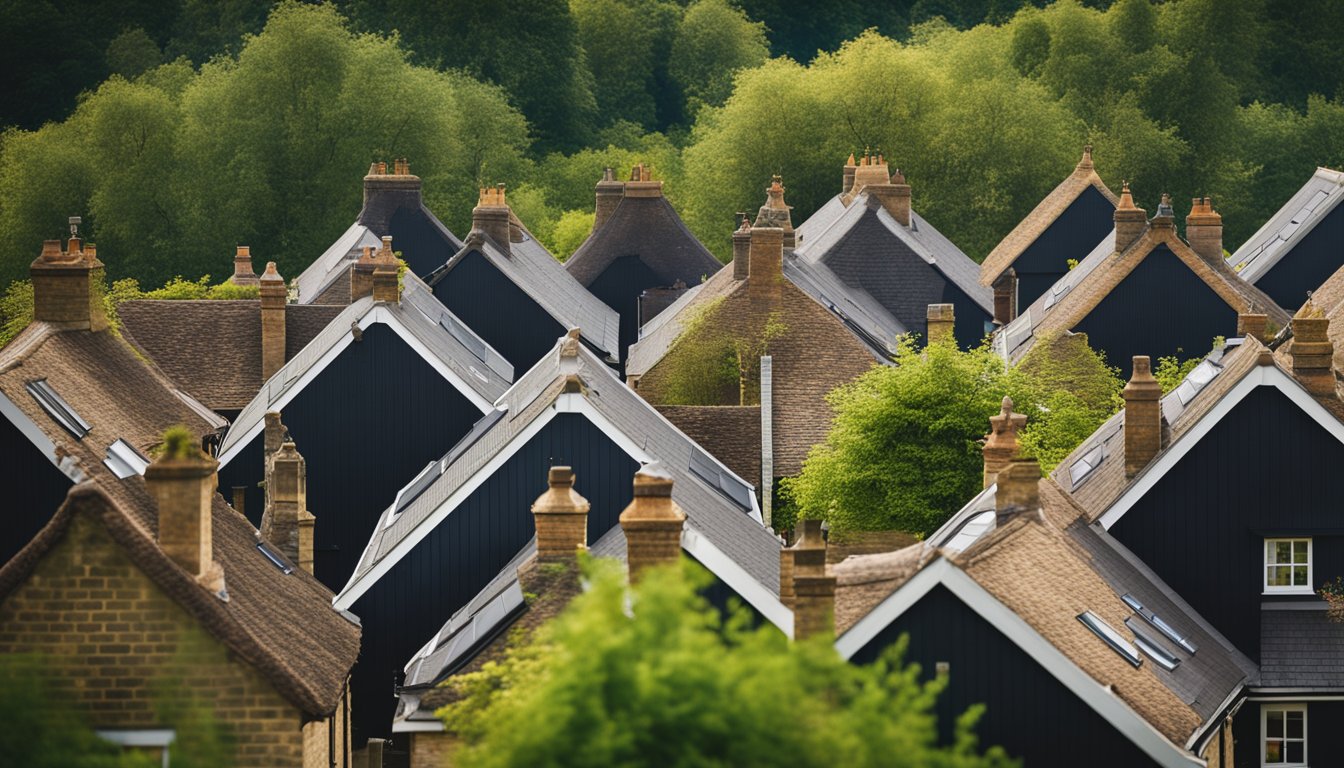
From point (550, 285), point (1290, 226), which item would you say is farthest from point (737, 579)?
point (1290, 226)

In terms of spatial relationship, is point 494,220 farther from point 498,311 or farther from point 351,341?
point 351,341

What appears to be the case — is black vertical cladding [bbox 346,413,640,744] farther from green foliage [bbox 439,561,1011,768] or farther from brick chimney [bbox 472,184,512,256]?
brick chimney [bbox 472,184,512,256]

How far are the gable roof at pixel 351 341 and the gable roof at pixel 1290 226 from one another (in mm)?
24649

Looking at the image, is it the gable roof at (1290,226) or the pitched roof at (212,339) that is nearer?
the pitched roof at (212,339)

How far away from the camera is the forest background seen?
88625mm

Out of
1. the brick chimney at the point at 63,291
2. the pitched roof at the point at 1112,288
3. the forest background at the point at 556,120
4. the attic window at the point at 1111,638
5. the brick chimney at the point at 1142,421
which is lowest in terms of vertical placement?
the attic window at the point at 1111,638

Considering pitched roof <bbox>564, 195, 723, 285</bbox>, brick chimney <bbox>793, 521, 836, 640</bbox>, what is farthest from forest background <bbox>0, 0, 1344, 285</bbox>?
brick chimney <bbox>793, 521, 836, 640</bbox>

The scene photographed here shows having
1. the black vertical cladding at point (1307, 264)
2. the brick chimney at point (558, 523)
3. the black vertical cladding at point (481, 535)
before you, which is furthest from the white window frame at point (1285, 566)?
the black vertical cladding at point (1307, 264)

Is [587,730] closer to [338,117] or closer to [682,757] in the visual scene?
[682,757]

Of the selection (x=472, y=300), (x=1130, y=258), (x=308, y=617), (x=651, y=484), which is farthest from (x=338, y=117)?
(x=651, y=484)

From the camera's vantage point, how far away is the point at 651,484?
75.5 ft

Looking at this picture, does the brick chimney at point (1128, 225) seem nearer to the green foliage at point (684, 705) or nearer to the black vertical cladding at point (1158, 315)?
the black vertical cladding at point (1158, 315)

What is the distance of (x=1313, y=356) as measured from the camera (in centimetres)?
3178

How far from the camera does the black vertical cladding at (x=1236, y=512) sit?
1228 inches
